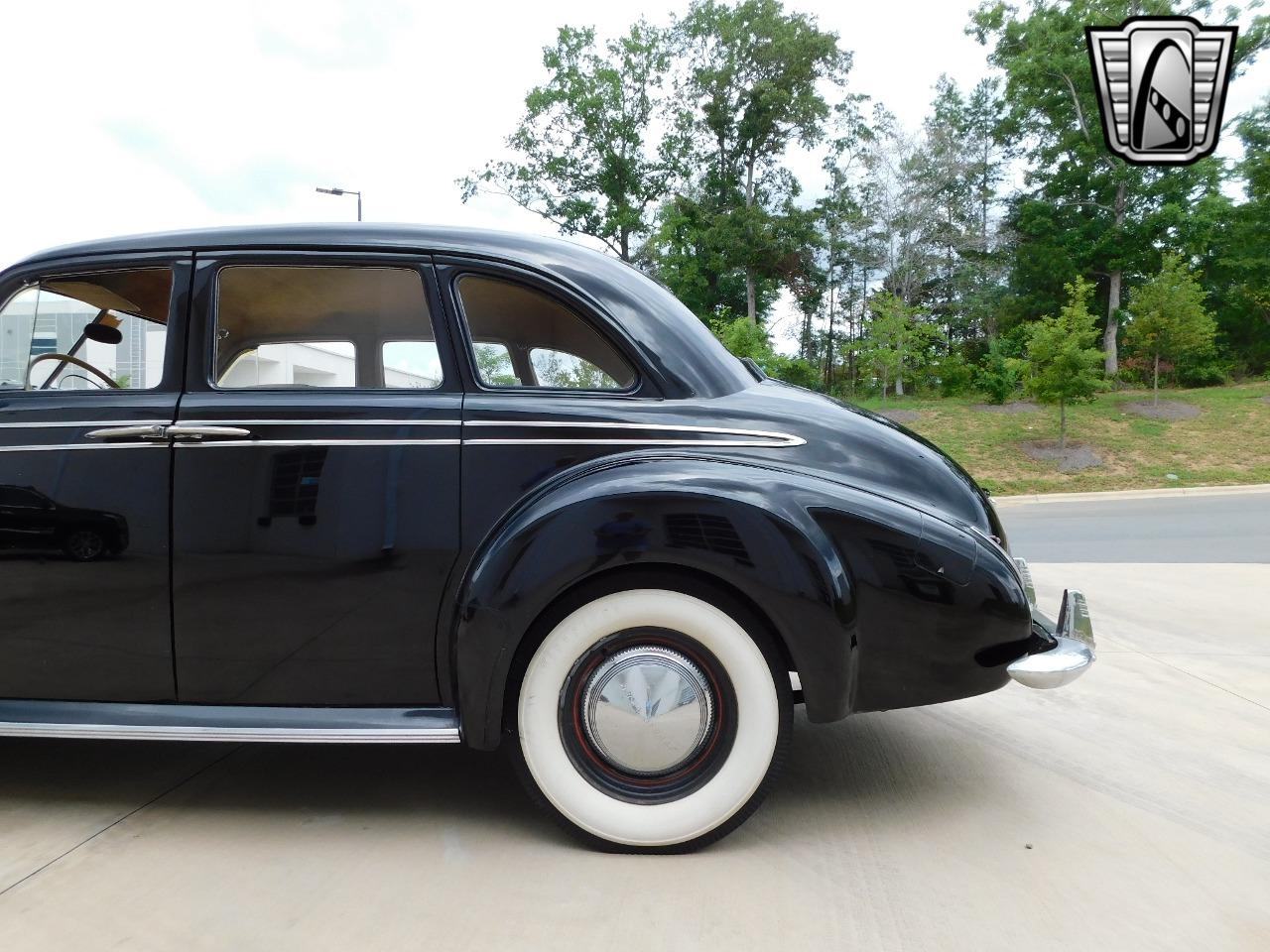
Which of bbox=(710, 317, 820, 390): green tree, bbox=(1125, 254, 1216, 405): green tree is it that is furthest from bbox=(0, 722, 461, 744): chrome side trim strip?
bbox=(1125, 254, 1216, 405): green tree

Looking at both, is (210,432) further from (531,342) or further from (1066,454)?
(1066,454)

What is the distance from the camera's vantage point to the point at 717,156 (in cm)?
3788

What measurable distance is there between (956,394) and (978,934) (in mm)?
25320

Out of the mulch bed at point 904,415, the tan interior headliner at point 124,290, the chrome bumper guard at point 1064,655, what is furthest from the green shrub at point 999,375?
the tan interior headliner at point 124,290

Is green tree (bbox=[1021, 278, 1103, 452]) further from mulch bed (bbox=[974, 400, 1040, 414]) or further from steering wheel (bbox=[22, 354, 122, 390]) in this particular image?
steering wheel (bbox=[22, 354, 122, 390])

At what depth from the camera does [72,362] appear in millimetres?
2926

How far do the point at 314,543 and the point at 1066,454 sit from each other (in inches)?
705

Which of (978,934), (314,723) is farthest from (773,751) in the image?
(314,723)

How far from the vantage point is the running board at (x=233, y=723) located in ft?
8.13

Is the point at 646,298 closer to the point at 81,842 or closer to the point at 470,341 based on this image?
the point at 470,341

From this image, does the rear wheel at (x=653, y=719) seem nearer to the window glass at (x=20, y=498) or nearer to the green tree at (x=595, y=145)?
the window glass at (x=20, y=498)

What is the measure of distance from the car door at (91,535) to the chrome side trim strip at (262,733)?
0.35 ft

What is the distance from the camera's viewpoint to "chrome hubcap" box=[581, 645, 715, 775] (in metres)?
2.42

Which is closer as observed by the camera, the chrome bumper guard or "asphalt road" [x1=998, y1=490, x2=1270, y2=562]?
the chrome bumper guard
